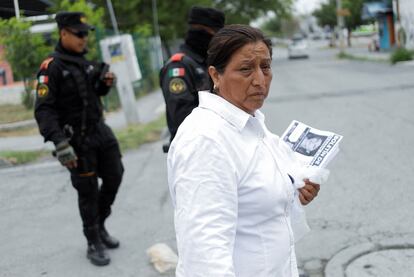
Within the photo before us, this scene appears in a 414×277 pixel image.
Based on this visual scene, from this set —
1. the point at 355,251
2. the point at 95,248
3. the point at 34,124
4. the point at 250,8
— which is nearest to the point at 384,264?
the point at 355,251

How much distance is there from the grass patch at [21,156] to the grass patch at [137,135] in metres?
1.28

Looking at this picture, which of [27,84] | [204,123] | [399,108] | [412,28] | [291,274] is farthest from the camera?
[412,28]

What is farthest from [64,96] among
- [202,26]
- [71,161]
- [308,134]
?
[308,134]

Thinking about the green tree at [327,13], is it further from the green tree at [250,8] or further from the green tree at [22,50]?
the green tree at [22,50]

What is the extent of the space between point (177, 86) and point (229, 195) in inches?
73.6

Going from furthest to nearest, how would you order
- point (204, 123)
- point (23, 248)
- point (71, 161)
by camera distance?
point (23, 248)
point (71, 161)
point (204, 123)

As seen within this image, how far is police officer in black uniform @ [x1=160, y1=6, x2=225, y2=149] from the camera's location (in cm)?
327

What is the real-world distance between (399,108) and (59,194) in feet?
22.2

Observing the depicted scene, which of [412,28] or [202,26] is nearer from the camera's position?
[202,26]

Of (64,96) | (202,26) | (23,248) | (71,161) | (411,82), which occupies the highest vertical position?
(202,26)

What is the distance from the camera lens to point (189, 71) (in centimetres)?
335

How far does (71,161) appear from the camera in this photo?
3727 millimetres


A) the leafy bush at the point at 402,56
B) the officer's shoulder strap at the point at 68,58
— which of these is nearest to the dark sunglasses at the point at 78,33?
the officer's shoulder strap at the point at 68,58

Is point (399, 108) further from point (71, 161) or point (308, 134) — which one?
point (308, 134)
